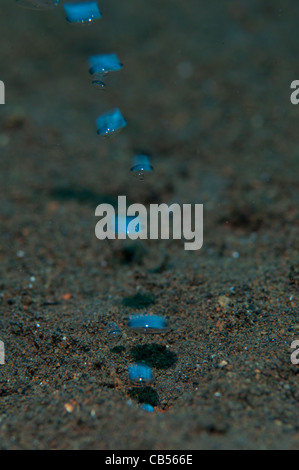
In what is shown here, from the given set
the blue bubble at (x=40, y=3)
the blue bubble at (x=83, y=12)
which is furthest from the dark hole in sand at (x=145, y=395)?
the blue bubble at (x=40, y=3)

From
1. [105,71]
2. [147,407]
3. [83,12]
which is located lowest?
[147,407]

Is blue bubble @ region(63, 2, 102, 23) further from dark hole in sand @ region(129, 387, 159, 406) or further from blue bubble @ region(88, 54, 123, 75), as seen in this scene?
dark hole in sand @ region(129, 387, 159, 406)

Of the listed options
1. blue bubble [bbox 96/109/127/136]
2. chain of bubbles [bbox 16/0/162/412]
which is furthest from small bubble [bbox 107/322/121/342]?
blue bubble [bbox 96/109/127/136]

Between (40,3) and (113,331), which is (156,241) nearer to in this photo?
(113,331)

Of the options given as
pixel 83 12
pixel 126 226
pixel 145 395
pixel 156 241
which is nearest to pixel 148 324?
pixel 145 395

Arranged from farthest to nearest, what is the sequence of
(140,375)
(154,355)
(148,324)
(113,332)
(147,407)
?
1. (113,332)
2. (154,355)
3. (148,324)
4. (140,375)
5. (147,407)

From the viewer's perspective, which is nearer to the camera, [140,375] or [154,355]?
[140,375]
